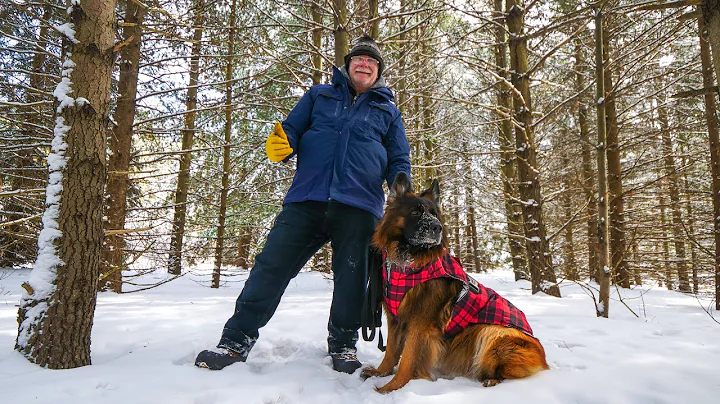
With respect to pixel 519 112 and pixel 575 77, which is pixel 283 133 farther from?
pixel 575 77

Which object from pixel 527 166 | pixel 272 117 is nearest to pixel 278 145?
pixel 527 166

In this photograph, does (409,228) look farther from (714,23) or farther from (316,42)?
(316,42)

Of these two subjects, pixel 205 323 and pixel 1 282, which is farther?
pixel 1 282

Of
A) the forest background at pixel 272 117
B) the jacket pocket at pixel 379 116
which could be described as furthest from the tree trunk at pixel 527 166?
the jacket pocket at pixel 379 116

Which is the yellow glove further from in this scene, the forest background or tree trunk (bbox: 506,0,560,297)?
tree trunk (bbox: 506,0,560,297)

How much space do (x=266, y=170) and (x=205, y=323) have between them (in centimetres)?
653

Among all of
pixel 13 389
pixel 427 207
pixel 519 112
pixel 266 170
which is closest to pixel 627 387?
pixel 427 207

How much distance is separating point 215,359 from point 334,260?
3.63 feet

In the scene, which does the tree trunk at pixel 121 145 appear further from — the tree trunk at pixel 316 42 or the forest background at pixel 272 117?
the tree trunk at pixel 316 42

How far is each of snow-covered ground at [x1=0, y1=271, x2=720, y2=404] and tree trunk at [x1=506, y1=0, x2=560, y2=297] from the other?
93.9 inches

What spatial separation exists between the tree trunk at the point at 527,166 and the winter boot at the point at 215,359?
17.0 feet

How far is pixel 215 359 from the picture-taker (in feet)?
8.13

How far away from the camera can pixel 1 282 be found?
841 cm

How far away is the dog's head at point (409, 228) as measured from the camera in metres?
2.59
